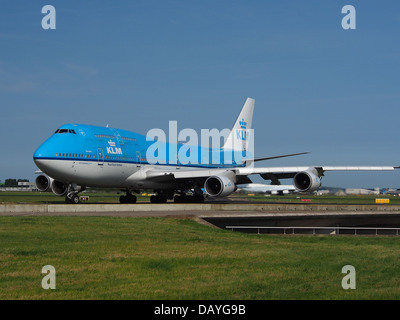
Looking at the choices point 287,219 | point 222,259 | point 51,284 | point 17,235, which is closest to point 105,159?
point 287,219

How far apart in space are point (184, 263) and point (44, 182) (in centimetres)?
2993

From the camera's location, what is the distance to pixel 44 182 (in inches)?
1667

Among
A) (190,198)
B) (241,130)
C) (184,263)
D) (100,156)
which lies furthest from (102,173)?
(184,263)

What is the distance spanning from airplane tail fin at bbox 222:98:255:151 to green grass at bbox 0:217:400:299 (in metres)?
32.7

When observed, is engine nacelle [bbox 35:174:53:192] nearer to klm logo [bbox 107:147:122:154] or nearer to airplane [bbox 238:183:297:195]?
klm logo [bbox 107:147:122:154]

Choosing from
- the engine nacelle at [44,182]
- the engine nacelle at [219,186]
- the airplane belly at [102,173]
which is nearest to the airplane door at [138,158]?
the airplane belly at [102,173]

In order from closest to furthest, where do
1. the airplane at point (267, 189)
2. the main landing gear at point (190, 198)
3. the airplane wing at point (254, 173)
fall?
1. the airplane wing at point (254, 173)
2. the main landing gear at point (190, 198)
3. the airplane at point (267, 189)

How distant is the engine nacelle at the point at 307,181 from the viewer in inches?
1615

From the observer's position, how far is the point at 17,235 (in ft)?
63.0

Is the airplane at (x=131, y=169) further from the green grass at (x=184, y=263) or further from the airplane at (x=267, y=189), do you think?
the airplane at (x=267, y=189)

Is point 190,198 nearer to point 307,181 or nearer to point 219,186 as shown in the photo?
point 219,186
